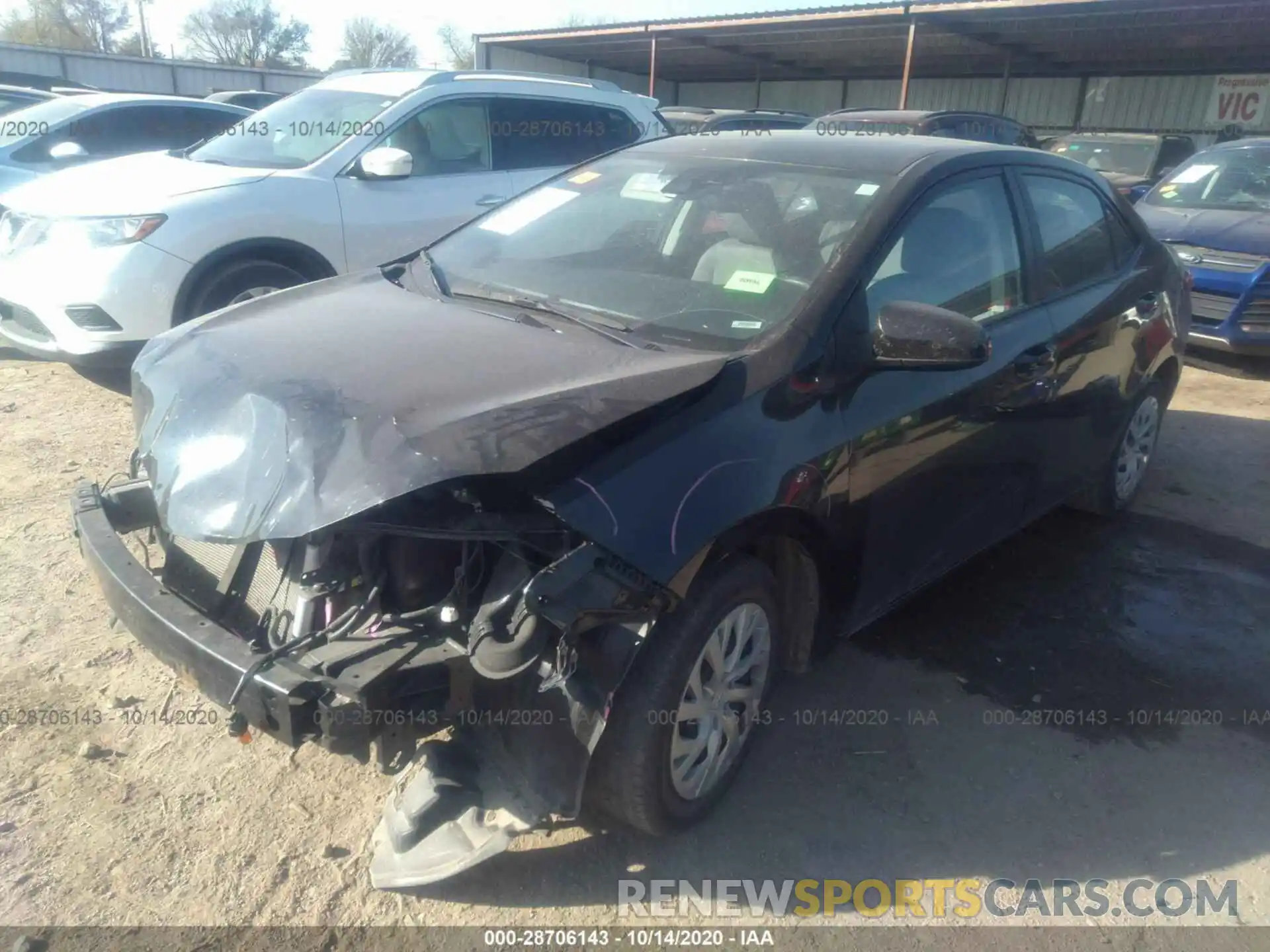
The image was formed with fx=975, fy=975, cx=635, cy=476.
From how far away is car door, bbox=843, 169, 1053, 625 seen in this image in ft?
9.23

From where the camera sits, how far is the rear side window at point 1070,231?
363 centimetres

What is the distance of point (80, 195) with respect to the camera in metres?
5.45

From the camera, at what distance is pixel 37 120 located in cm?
843

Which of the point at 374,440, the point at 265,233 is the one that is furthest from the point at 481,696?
the point at 265,233

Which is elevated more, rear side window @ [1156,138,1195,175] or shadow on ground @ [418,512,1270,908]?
rear side window @ [1156,138,1195,175]

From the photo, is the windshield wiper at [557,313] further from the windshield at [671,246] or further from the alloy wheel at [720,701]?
the alloy wheel at [720,701]

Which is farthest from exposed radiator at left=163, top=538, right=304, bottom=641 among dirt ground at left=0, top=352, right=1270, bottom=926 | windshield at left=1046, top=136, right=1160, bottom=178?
windshield at left=1046, top=136, right=1160, bottom=178

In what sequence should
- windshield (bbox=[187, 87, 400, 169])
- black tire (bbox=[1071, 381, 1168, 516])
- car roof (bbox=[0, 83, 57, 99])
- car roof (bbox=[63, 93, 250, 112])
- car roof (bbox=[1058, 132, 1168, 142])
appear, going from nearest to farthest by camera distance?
black tire (bbox=[1071, 381, 1168, 516]) < windshield (bbox=[187, 87, 400, 169]) < car roof (bbox=[63, 93, 250, 112]) < car roof (bbox=[0, 83, 57, 99]) < car roof (bbox=[1058, 132, 1168, 142])

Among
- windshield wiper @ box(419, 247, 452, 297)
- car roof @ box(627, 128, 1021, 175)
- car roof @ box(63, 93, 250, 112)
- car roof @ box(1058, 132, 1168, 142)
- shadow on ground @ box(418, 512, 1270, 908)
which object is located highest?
car roof @ box(627, 128, 1021, 175)

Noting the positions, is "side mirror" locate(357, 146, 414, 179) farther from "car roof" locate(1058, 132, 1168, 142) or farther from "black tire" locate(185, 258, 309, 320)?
"car roof" locate(1058, 132, 1168, 142)

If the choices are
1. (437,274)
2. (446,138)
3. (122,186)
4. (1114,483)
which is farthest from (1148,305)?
(122,186)

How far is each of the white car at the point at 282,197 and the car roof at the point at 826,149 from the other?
2301 mm

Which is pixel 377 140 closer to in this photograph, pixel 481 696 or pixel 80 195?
pixel 80 195

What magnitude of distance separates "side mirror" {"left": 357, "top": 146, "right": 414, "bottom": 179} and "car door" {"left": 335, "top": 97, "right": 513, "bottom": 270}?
0.26 m
